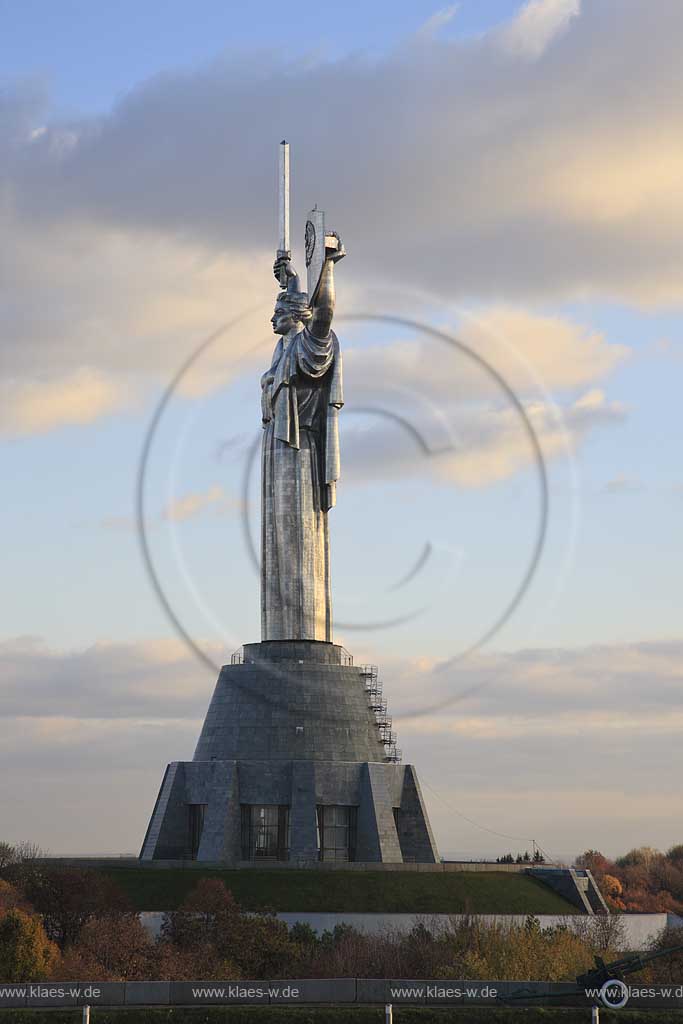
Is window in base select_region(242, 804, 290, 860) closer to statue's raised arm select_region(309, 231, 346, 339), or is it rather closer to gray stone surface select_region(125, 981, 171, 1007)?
statue's raised arm select_region(309, 231, 346, 339)

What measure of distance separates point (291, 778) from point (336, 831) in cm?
375

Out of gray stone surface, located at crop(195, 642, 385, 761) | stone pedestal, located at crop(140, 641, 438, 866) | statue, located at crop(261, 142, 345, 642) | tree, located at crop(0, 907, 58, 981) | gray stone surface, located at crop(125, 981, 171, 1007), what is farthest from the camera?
statue, located at crop(261, 142, 345, 642)

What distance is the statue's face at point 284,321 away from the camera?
3447 inches

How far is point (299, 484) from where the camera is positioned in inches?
3388

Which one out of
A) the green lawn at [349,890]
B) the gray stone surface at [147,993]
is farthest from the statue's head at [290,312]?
the gray stone surface at [147,993]

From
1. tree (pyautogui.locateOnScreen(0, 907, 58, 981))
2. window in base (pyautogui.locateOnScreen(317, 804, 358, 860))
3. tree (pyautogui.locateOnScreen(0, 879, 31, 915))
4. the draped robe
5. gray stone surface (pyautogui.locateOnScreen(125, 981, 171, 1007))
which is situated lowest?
gray stone surface (pyautogui.locateOnScreen(125, 981, 171, 1007))

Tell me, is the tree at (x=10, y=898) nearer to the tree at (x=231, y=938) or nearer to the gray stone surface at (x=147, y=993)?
the tree at (x=231, y=938)

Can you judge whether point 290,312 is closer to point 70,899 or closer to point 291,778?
point 291,778

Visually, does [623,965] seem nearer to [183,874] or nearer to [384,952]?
[384,952]

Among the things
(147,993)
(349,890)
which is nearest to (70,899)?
(349,890)

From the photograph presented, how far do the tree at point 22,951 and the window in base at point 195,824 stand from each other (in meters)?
27.6

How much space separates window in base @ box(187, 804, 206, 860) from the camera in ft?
264

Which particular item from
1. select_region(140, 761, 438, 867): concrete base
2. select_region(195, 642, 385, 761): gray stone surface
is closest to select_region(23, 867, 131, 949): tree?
select_region(140, 761, 438, 867): concrete base

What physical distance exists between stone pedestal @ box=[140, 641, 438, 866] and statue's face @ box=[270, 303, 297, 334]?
18.9 m
